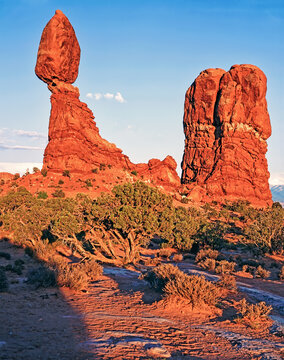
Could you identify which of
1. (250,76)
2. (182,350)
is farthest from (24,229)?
(250,76)

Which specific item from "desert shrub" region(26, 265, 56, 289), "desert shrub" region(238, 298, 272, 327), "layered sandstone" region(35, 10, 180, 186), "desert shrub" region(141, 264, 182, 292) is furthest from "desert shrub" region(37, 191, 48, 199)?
"desert shrub" region(238, 298, 272, 327)

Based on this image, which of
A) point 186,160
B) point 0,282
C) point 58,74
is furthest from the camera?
point 186,160

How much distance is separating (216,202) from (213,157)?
1483cm

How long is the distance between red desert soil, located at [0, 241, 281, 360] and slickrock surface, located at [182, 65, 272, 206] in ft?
184

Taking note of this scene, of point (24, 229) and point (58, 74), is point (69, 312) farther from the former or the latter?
point (58, 74)

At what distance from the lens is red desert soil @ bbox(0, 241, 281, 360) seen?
16.9 ft

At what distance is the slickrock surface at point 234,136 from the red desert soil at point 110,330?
184 feet

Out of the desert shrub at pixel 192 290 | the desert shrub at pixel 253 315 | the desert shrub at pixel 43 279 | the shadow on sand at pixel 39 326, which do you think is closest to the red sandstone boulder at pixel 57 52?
the desert shrub at pixel 43 279

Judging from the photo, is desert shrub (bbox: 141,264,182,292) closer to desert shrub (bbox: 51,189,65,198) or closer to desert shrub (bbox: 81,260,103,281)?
desert shrub (bbox: 81,260,103,281)

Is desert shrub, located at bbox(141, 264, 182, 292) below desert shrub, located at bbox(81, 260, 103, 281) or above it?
above

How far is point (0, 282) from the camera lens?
918 cm

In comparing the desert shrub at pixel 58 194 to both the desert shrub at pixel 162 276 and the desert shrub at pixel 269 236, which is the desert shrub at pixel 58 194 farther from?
the desert shrub at pixel 162 276

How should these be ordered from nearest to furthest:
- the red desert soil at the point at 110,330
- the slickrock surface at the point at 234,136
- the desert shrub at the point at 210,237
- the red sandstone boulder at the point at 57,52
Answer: the red desert soil at the point at 110,330 → the desert shrub at the point at 210,237 → the red sandstone boulder at the point at 57,52 → the slickrock surface at the point at 234,136

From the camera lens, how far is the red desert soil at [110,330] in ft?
Answer: 16.9
